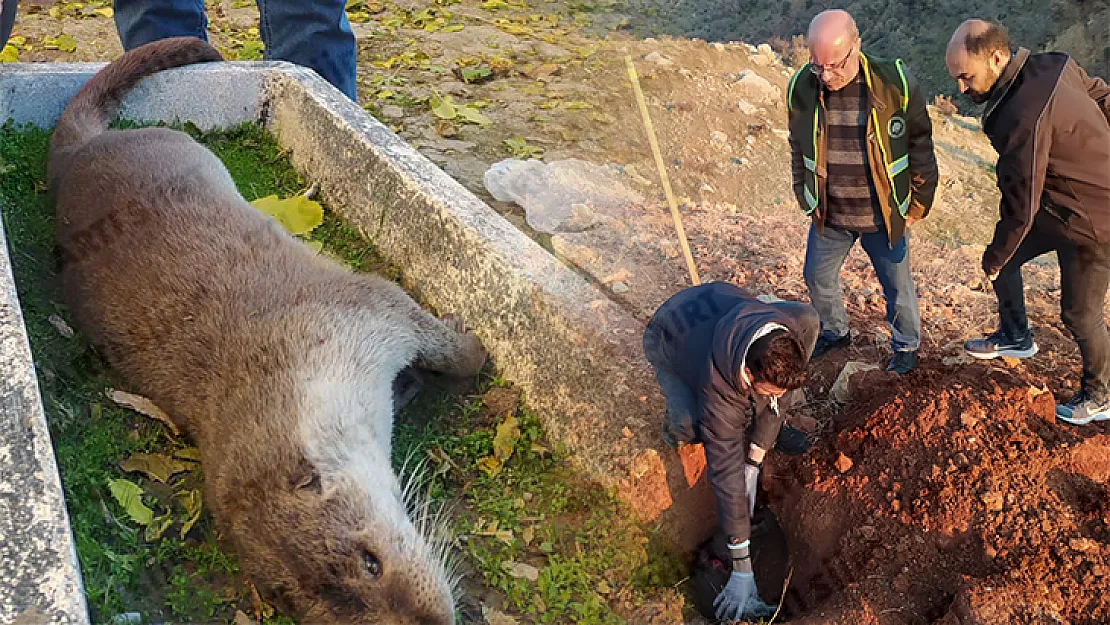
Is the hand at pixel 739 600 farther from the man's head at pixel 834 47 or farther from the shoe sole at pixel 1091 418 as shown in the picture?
the man's head at pixel 834 47

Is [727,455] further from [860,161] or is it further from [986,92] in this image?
[986,92]

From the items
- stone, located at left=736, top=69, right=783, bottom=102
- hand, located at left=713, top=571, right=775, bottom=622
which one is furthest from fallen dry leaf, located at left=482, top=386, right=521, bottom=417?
stone, located at left=736, top=69, right=783, bottom=102

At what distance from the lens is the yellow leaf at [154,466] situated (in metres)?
3.07

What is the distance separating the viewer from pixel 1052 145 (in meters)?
2.93

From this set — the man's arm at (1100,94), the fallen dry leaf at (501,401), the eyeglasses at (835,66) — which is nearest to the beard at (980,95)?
the man's arm at (1100,94)

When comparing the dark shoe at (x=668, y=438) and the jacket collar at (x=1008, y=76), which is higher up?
the jacket collar at (x=1008, y=76)

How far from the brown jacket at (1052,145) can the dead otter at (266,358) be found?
1.99m

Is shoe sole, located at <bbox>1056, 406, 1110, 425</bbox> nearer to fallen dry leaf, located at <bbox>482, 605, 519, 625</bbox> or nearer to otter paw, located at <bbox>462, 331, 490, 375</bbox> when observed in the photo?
fallen dry leaf, located at <bbox>482, 605, 519, 625</bbox>

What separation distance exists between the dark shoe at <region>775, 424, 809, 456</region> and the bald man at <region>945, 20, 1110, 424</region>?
36.7 inches

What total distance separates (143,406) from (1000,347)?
3202 millimetres

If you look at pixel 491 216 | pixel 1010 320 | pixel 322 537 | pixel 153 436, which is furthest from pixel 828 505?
pixel 153 436

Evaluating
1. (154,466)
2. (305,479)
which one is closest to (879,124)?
(305,479)

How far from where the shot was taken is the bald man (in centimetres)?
288

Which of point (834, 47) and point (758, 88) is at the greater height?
point (834, 47)
